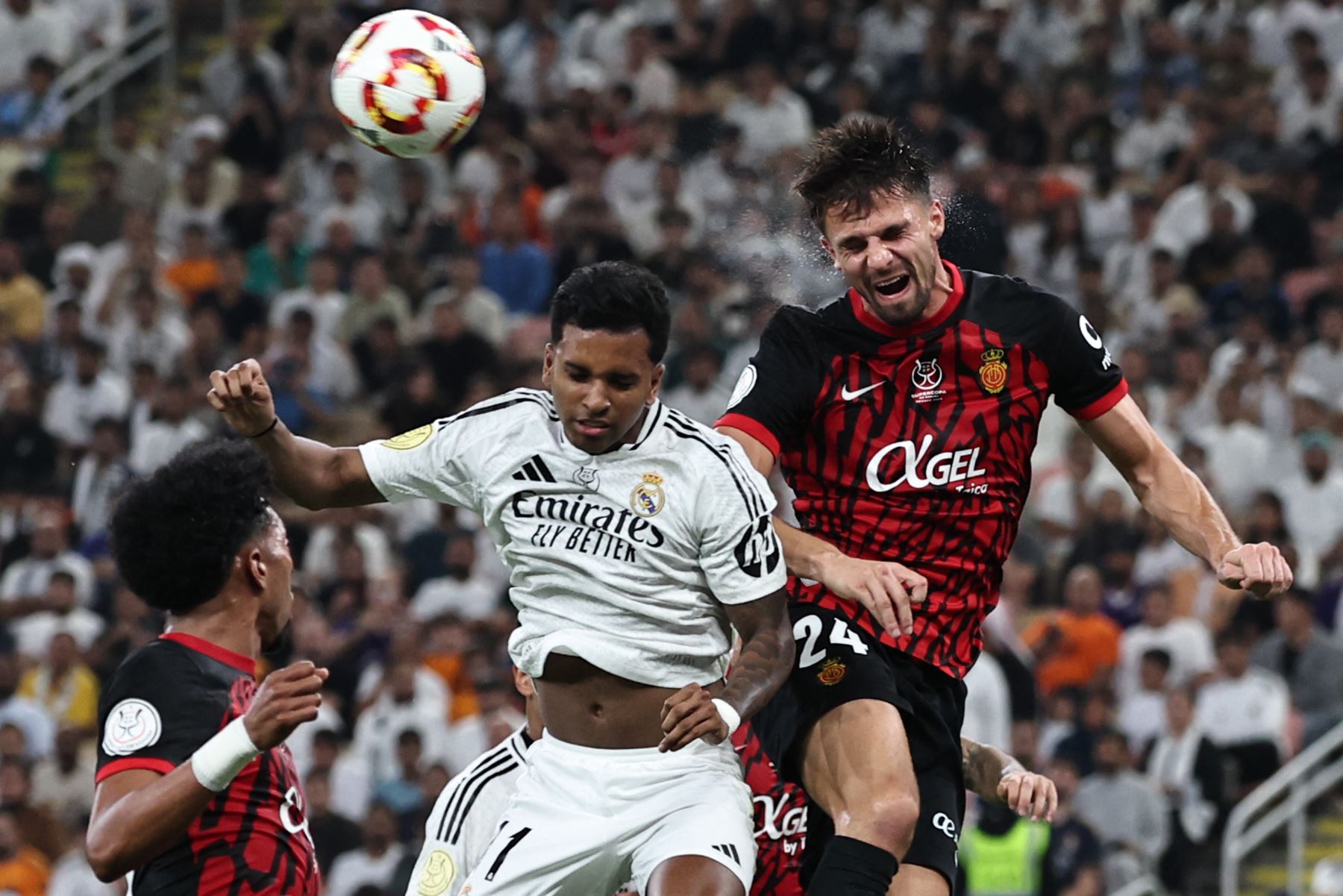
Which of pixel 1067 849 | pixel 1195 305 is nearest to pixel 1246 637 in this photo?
pixel 1067 849

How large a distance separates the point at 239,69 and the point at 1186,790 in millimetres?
10759

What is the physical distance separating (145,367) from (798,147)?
16.6ft

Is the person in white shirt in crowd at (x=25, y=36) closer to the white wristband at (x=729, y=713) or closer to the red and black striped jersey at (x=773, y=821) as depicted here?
the red and black striped jersey at (x=773, y=821)

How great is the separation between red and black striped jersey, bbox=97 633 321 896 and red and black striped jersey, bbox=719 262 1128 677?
161 cm

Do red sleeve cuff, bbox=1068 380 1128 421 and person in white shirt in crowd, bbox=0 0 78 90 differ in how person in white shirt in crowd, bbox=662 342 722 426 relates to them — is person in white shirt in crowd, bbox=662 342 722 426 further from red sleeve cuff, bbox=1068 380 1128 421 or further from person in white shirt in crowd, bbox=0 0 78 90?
person in white shirt in crowd, bbox=0 0 78 90

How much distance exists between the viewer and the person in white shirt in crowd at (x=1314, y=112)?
15.9 m

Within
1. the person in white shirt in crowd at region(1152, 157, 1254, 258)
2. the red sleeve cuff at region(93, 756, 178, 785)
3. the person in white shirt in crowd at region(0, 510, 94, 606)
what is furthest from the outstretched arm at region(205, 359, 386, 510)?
the person in white shirt in crowd at region(1152, 157, 1254, 258)

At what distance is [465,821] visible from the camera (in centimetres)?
627

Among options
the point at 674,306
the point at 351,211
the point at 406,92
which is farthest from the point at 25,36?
the point at 406,92

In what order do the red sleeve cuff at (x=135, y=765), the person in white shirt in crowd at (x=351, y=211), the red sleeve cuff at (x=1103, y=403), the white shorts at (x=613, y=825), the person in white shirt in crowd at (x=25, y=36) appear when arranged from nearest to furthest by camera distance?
1. the red sleeve cuff at (x=135, y=765)
2. the white shorts at (x=613, y=825)
3. the red sleeve cuff at (x=1103, y=403)
4. the person in white shirt in crowd at (x=351, y=211)
5. the person in white shirt in crowd at (x=25, y=36)

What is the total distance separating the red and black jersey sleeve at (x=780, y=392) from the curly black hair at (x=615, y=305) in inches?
19.8

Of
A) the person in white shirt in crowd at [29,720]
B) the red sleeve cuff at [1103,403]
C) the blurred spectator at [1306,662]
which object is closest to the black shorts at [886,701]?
the red sleeve cuff at [1103,403]

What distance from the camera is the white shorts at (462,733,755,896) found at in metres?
5.70

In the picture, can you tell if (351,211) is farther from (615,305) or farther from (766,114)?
(615,305)
